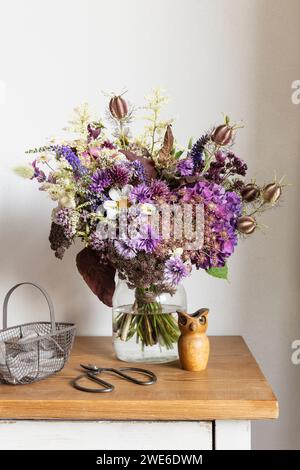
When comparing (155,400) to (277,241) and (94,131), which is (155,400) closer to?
(94,131)

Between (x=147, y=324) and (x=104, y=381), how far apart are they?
0.16m

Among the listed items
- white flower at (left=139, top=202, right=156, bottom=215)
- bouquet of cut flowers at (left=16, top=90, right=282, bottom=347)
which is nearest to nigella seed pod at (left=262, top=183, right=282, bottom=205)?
bouquet of cut flowers at (left=16, top=90, right=282, bottom=347)

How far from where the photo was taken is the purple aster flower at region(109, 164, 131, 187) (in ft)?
3.32

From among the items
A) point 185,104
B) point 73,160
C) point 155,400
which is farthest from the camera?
point 185,104

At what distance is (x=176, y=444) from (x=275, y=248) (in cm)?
64

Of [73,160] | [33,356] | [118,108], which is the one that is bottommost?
[33,356]

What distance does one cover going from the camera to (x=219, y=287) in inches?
56.8

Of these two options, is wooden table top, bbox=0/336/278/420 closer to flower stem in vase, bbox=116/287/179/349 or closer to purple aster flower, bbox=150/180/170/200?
flower stem in vase, bbox=116/287/179/349

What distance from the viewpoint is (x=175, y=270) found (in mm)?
1020

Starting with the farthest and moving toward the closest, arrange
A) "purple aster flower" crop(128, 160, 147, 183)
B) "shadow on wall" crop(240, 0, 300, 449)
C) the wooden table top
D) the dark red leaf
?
1. "shadow on wall" crop(240, 0, 300, 449)
2. the dark red leaf
3. "purple aster flower" crop(128, 160, 147, 183)
4. the wooden table top

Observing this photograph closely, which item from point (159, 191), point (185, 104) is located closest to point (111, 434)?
point (159, 191)

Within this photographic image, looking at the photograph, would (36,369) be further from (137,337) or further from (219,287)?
(219,287)
